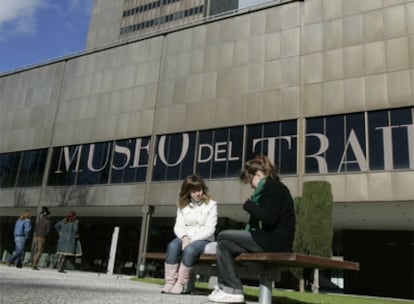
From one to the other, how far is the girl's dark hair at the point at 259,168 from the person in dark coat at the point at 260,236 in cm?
9

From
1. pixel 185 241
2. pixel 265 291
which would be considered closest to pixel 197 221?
pixel 185 241

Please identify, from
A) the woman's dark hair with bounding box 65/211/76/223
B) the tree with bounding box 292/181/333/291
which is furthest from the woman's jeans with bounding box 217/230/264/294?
the tree with bounding box 292/181/333/291

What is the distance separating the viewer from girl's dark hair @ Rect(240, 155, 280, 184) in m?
4.16

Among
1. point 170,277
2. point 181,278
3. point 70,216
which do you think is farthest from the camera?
point 70,216

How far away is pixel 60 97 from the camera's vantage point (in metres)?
27.5

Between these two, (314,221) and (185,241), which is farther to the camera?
(314,221)

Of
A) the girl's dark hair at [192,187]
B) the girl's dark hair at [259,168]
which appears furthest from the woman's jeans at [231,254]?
the girl's dark hair at [192,187]

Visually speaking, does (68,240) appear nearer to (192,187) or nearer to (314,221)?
(314,221)

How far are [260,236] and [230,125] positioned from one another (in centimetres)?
1689

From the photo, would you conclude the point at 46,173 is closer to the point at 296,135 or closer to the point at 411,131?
the point at 296,135

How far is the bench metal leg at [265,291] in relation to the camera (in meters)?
4.14

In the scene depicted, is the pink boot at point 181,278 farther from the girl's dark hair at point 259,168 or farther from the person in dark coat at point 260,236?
the girl's dark hair at point 259,168

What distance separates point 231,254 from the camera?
13.2ft

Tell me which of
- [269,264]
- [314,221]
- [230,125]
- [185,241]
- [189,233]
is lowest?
[269,264]
